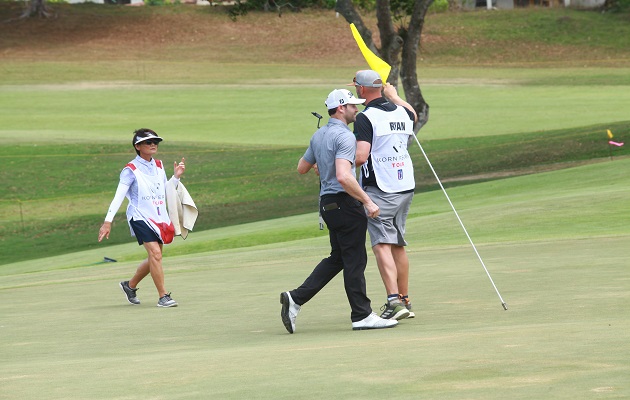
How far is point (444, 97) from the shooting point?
52.1 m

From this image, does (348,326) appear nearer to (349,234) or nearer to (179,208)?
(349,234)

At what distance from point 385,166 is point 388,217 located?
17.2 inches

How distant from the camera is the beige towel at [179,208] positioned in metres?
12.9

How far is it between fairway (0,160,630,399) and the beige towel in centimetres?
75

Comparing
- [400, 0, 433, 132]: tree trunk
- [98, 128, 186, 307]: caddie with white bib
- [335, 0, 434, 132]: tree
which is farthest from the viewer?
[400, 0, 433, 132]: tree trunk

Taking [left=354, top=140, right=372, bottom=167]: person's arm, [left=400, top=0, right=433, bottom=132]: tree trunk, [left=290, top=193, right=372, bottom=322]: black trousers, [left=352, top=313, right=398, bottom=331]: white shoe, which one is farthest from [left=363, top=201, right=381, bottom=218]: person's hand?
[left=400, top=0, right=433, bottom=132]: tree trunk

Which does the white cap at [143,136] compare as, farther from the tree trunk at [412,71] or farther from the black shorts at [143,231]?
the tree trunk at [412,71]

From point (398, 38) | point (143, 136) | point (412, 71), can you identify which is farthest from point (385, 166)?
point (412, 71)

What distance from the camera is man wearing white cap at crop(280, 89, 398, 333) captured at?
31.4ft

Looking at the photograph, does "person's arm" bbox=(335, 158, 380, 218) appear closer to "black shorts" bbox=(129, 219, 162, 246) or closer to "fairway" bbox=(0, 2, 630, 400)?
"fairway" bbox=(0, 2, 630, 400)

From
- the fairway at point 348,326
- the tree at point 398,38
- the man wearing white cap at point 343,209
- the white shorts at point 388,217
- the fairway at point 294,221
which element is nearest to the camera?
the fairway at point 348,326

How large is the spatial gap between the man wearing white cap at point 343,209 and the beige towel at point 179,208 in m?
3.28

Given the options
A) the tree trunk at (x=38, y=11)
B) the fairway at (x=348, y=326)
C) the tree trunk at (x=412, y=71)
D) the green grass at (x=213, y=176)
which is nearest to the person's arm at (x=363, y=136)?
the fairway at (x=348, y=326)

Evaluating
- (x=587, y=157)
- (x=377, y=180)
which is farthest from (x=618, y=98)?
(x=377, y=180)
